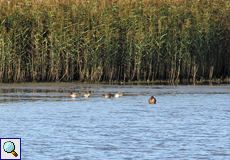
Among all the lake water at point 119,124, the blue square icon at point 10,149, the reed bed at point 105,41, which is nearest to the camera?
the blue square icon at point 10,149

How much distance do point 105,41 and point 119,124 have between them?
33.0ft

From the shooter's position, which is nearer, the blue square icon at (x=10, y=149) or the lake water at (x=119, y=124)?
the blue square icon at (x=10, y=149)

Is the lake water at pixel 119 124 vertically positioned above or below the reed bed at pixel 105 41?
below

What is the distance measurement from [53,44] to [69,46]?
620 mm

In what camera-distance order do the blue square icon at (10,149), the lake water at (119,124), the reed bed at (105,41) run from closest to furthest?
the blue square icon at (10,149), the lake water at (119,124), the reed bed at (105,41)

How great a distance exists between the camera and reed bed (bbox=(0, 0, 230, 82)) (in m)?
19.9

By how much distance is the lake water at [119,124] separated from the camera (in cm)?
801

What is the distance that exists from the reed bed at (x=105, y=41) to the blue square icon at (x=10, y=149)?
11.5 m

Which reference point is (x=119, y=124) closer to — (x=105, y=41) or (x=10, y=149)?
(x=10, y=149)

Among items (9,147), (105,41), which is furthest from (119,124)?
(105,41)

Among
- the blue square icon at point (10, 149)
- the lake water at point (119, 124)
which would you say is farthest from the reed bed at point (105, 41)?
the blue square icon at point (10, 149)

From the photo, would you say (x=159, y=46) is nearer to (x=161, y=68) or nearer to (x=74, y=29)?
(x=161, y=68)

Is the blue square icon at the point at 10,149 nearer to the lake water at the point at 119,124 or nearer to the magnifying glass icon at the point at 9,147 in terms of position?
the magnifying glass icon at the point at 9,147

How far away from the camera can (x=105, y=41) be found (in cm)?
2023
